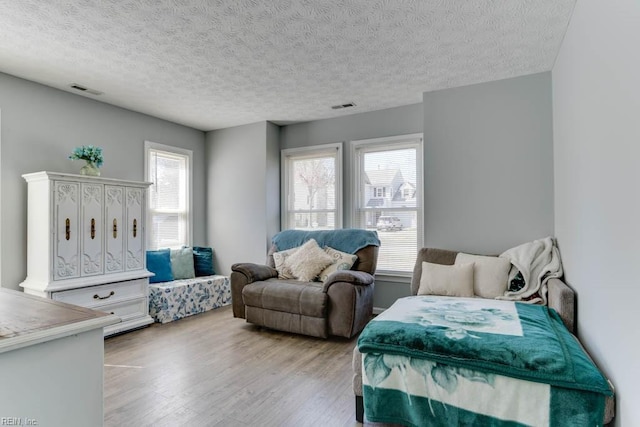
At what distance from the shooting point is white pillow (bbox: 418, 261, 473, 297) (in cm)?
290

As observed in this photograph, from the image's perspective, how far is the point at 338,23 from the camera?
7.80ft

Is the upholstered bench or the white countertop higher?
the white countertop

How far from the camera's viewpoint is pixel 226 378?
2.56 metres

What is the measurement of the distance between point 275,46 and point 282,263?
2.38 metres

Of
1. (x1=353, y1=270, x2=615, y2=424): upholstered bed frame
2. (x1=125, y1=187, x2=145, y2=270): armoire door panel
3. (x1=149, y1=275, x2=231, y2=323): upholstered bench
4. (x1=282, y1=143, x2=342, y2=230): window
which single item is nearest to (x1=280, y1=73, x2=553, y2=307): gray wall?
(x1=353, y1=270, x2=615, y2=424): upholstered bed frame

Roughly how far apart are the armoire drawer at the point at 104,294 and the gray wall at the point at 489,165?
10.6ft

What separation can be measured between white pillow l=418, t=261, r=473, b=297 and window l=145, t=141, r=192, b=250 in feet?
11.4

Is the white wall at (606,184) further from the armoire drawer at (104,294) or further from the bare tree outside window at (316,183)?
the armoire drawer at (104,294)

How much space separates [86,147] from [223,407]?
2922mm

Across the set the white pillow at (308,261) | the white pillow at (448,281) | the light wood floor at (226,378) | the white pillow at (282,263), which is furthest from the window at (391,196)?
the light wood floor at (226,378)

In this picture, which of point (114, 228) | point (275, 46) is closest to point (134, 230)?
point (114, 228)

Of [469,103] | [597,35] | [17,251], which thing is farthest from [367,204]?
[17,251]

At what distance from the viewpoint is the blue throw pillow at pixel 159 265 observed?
4.24 metres

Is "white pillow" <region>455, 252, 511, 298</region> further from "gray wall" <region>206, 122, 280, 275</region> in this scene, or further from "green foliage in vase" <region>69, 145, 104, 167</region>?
"green foliage in vase" <region>69, 145, 104, 167</region>
